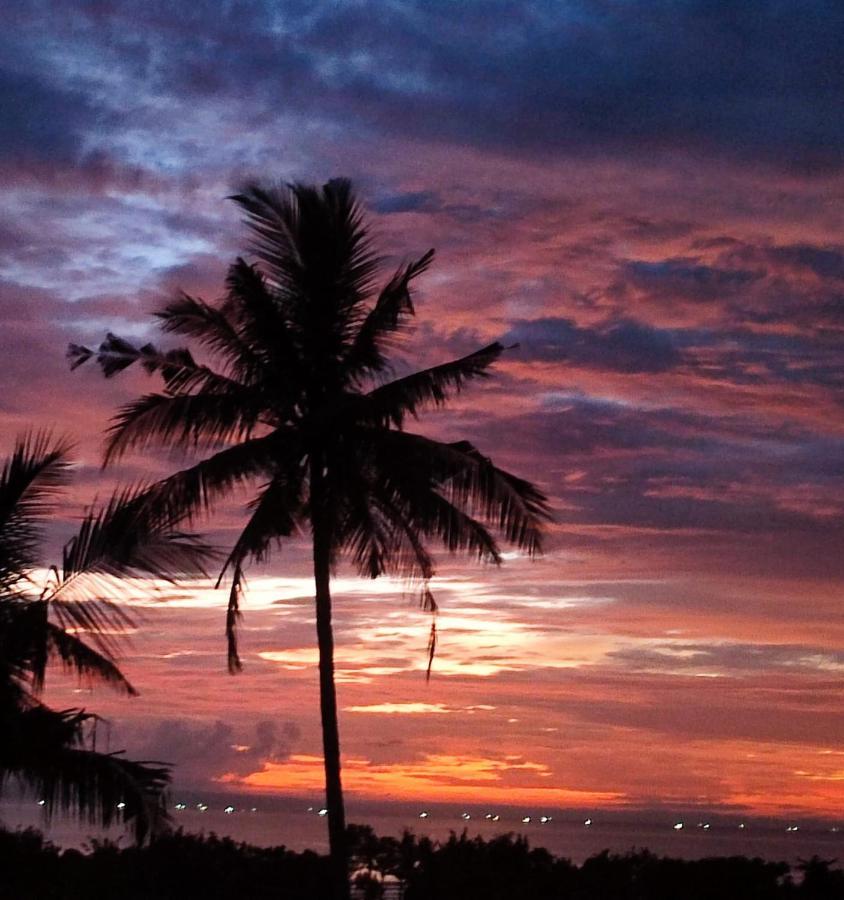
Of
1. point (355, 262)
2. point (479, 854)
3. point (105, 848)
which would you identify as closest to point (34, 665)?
point (105, 848)

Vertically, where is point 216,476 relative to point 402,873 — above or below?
above

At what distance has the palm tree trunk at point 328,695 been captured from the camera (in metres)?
18.3

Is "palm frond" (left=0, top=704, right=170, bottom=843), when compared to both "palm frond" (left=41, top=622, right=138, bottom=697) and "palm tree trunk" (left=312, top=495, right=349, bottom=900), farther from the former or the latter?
"palm tree trunk" (left=312, top=495, right=349, bottom=900)

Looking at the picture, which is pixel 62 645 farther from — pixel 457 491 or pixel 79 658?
pixel 457 491

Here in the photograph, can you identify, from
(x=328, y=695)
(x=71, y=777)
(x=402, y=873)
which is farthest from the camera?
(x=328, y=695)

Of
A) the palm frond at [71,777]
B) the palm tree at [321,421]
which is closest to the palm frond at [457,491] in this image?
the palm tree at [321,421]

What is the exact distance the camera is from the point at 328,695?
19.1 meters

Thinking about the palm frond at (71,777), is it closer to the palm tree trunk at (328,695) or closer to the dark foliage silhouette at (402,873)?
the dark foliage silhouette at (402,873)

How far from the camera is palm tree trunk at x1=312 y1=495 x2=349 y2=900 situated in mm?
18266

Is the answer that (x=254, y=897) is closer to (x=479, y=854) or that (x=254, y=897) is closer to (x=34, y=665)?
(x=479, y=854)

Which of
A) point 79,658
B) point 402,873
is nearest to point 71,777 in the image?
point 79,658

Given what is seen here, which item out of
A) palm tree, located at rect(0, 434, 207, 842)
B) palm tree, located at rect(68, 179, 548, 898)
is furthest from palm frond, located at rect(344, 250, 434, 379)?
palm tree, located at rect(0, 434, 207, 842)

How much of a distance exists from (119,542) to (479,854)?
6.90 meters

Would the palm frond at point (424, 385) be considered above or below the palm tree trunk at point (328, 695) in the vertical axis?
above
